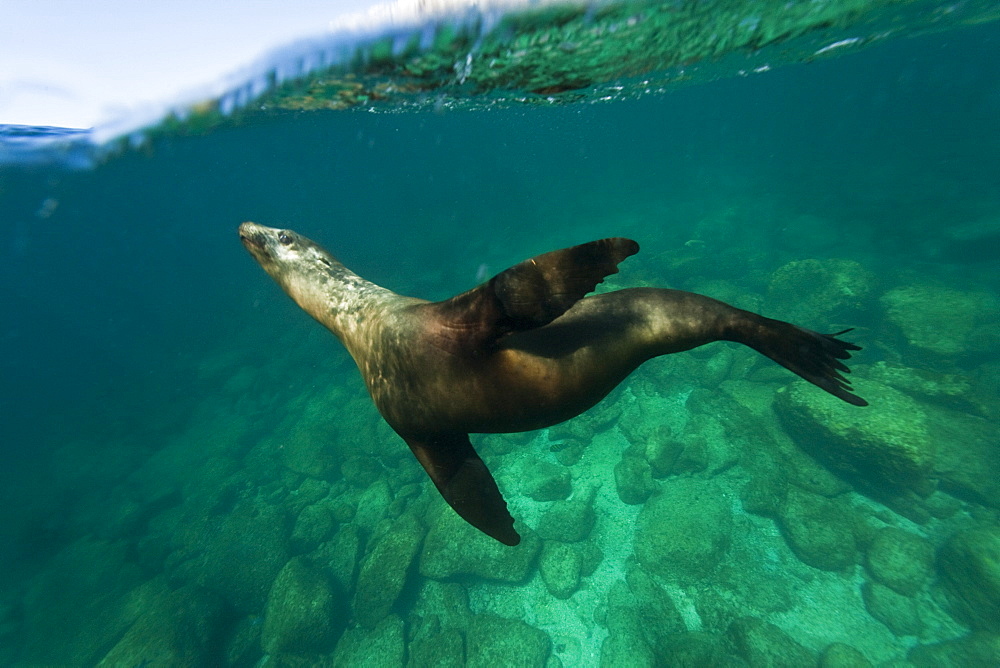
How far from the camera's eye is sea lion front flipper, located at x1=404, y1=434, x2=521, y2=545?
7.70ft

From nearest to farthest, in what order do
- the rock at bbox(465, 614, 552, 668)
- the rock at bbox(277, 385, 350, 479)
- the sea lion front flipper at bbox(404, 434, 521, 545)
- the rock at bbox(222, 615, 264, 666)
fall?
1. the sea lion front flipper at bbox(404, 434, 521, 545)
2. the rock at bbox(465, 614, 552, 668)
3. the rock at bbox(222, 615, 264, 666)
4. the rock at bbox(277, 385, 350, 479)

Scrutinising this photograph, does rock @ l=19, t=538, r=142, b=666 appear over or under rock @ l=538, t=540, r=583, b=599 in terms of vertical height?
under

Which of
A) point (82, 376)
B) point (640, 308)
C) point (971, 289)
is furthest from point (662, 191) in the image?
point (82, 376)

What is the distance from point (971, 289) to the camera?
34.7 feet

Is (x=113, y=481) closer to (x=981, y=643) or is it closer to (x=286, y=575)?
(x=286, y=575)

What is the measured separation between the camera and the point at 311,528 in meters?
8.96

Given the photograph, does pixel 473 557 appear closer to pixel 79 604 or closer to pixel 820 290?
pixel 79 604

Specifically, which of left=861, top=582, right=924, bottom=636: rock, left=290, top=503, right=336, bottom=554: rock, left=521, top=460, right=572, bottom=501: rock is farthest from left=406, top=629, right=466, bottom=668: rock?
left=861, top=582, right=924, bottom=636: rock

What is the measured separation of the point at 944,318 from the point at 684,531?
25.6 feet

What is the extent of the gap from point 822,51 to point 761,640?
19933mm

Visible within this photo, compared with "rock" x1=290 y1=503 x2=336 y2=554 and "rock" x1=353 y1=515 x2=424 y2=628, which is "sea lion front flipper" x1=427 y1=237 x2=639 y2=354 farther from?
"rock" x1=290 y1=503 x2=336 y2=554

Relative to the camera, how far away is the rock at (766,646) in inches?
218

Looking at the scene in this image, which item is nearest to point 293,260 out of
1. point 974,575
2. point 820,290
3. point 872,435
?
point 872,435

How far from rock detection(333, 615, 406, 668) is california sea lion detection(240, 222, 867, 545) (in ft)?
20.3
